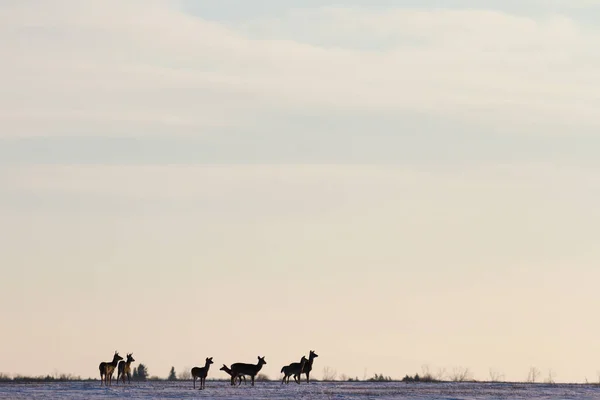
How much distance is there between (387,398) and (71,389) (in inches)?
569

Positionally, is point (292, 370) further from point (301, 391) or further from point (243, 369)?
point (301, 391)

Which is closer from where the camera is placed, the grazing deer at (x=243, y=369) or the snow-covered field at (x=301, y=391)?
the snow-covered field at (x=301, y=391)

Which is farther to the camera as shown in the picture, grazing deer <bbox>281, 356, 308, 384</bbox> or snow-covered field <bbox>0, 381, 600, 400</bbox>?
grazing deer <bbox>281, 356, 308, 384</bbox>

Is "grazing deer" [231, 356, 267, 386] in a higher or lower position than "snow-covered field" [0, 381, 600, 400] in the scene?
higher

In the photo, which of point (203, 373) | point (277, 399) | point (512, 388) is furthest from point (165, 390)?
point (512, 388)

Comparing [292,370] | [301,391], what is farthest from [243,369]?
[301,391]

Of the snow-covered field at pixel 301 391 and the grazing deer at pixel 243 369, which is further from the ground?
the grazing deer at pixel 243 369

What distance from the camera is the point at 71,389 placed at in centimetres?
6044

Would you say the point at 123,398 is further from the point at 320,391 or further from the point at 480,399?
the point at 480,399

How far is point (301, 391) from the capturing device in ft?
198

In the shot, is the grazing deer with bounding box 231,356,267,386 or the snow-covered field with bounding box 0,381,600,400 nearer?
the snow-covered field with bounding box 0,381,600,400

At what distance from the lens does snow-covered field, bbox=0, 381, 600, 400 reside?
56.1m

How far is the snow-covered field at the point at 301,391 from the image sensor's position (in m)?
56.1

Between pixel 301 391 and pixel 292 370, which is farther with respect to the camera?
pixel 292 370
